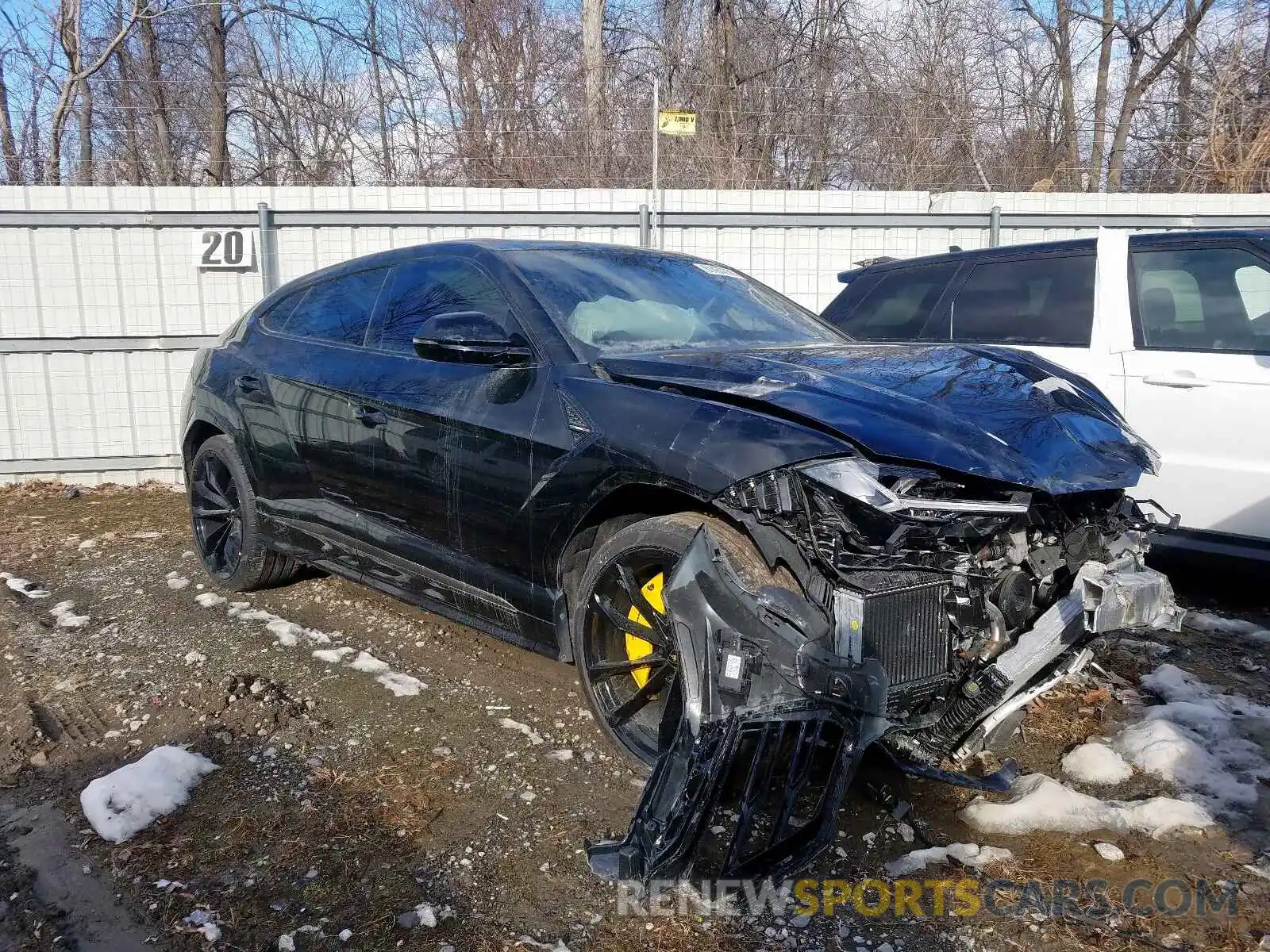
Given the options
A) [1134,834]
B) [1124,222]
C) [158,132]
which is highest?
[158,132]

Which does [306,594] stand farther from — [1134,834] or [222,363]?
[1134,834]

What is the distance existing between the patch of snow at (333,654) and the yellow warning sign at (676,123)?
226 inches

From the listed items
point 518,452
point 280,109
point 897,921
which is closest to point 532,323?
point 518,452

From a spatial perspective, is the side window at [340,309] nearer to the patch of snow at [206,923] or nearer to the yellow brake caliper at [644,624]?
the yellow brake caliper at [644,624]

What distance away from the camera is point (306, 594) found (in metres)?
4.77

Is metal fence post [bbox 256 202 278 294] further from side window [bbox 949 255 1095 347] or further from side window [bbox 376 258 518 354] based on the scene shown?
side window [bbox 949 255 1095 347]

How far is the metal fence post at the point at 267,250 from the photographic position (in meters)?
7.65

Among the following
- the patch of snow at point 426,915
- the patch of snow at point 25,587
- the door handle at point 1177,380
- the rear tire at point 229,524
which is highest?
the door handle at point 1177,380

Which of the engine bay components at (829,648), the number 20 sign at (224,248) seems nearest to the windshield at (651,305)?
the engine bay components at (829,648)

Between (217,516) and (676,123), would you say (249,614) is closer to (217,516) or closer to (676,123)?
(217,516)

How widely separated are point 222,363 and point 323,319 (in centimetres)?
80

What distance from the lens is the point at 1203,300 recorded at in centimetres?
443

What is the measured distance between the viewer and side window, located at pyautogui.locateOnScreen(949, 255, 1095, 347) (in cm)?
470

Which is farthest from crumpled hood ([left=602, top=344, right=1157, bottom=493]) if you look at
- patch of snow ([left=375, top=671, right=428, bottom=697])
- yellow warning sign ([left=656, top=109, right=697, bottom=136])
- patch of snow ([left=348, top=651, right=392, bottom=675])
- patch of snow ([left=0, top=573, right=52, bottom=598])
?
yellow warning sign ([left=656, top=109, right=697, bottom=136])
